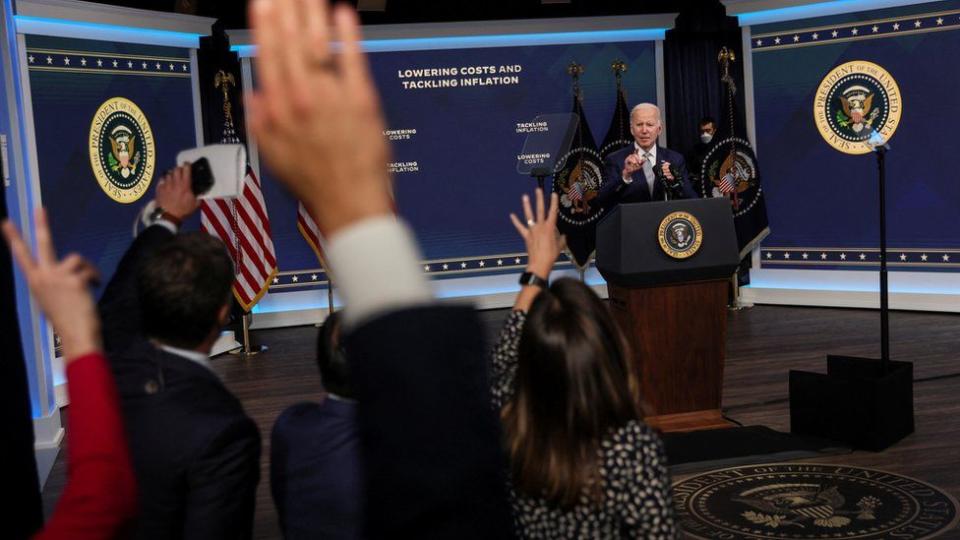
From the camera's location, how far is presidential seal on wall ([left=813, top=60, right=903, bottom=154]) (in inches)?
319

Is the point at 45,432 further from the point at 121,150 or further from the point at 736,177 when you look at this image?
the point at 736,177

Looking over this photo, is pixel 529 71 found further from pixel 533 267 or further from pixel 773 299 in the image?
pixel 533 267

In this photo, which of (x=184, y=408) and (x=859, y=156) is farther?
(x=859, y=156)

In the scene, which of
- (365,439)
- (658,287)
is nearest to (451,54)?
(658,287)

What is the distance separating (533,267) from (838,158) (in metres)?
7.12

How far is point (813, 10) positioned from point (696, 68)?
1.09 meters

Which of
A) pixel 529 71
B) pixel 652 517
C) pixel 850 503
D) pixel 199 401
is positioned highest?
pixel 529 71

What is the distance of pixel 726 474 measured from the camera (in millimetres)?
4195

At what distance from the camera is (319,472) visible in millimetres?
1930

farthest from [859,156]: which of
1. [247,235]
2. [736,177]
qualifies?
[247,235]

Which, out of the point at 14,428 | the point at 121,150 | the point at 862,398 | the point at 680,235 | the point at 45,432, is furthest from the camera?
the point at 121,150

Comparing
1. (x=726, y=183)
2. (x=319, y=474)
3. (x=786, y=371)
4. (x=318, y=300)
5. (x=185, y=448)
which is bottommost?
(x=786, y=371)

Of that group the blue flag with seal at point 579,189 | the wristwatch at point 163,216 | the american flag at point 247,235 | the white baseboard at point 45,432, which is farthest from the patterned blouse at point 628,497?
the blue flag with seal at point 579,189

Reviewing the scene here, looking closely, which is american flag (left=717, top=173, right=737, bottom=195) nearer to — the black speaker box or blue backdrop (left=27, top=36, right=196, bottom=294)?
the black speaker box
